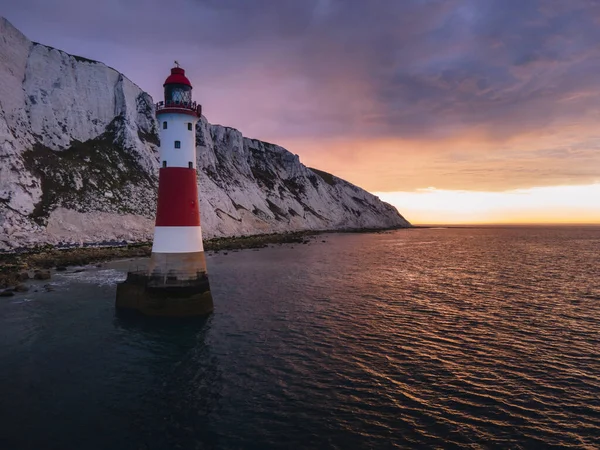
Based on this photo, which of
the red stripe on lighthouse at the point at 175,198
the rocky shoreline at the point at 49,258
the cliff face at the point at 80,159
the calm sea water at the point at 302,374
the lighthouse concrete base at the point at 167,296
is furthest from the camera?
the cliff face at the point at 80,159

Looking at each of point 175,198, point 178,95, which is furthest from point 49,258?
point 178,95

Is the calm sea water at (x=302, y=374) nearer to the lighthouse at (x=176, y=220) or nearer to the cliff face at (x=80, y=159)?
the lighthouse at (x=176, y=220)

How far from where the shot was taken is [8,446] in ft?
37.7

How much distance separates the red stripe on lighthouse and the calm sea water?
679 cm

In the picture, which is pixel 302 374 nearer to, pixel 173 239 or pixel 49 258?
pixel 173 239

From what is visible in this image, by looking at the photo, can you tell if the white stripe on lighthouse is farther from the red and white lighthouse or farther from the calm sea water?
the calm sea water

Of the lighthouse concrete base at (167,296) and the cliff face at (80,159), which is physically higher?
the cliff face at (80,159)

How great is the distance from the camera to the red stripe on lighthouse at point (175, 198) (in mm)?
23906

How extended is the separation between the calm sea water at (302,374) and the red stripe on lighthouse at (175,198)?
679 centimetres

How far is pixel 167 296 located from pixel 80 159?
215 feet

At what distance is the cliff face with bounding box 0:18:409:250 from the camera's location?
200 feet

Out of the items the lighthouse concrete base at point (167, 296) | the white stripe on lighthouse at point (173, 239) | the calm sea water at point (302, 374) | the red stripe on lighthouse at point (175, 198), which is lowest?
the calm sea water at point (302, 374)

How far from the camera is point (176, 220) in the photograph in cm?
2395

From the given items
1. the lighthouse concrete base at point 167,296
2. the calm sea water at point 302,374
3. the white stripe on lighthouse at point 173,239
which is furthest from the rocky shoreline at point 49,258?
the white stripe on lighthouse at point 173,239
